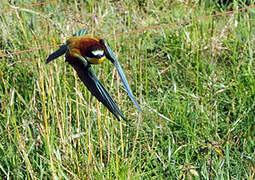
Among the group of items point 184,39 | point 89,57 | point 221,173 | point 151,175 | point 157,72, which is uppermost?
point 89,57

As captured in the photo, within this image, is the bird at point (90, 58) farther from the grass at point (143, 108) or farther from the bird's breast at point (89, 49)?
the grass at point (143, 108)

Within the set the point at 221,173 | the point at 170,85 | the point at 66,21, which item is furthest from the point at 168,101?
the point at 66,21

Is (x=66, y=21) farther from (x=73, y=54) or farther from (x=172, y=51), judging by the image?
(x=73, y=54)

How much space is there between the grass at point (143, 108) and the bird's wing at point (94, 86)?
2.15 ft

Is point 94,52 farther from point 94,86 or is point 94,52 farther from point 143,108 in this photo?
point 143,108

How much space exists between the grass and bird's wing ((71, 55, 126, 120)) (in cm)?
65

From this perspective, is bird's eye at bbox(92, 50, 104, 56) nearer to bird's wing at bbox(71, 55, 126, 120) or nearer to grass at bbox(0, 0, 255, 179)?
bird's wing at bbox(71, 55, 126, 120)

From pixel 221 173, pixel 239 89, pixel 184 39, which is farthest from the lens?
pixel 184 39

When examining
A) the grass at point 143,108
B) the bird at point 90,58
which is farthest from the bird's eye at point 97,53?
the grass at point 143,108

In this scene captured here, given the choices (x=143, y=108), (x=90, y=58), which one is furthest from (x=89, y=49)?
(x=143, y=108)

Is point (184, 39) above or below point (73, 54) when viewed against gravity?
below

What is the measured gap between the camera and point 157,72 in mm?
2344

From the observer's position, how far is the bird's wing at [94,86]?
597mm

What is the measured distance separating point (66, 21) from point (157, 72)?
0.73m
